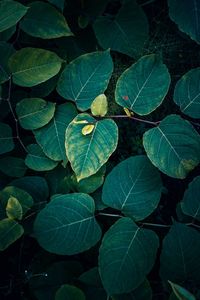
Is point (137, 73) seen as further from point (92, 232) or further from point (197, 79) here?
point (92, 232)

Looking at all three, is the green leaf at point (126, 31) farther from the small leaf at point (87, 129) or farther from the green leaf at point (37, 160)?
the green leaf at point (37, 160)

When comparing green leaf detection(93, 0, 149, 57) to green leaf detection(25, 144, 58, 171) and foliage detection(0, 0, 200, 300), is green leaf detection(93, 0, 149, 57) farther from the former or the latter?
green leaf detection(25, 144, 58, 171)

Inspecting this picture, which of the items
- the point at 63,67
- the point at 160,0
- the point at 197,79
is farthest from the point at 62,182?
the point at 160,0

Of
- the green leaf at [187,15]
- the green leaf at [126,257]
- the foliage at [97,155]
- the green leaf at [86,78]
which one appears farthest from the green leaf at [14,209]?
the green leaf at [187,15]

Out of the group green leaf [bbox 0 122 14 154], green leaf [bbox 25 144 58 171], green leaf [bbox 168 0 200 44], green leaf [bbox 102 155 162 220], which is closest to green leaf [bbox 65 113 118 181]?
green leaf [bbox 102 155 162 220]

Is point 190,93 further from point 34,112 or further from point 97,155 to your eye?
point 34,112

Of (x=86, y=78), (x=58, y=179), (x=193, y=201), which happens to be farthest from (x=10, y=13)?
(x=193, y=201)

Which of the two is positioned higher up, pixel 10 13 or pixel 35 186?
pixel 10 13
